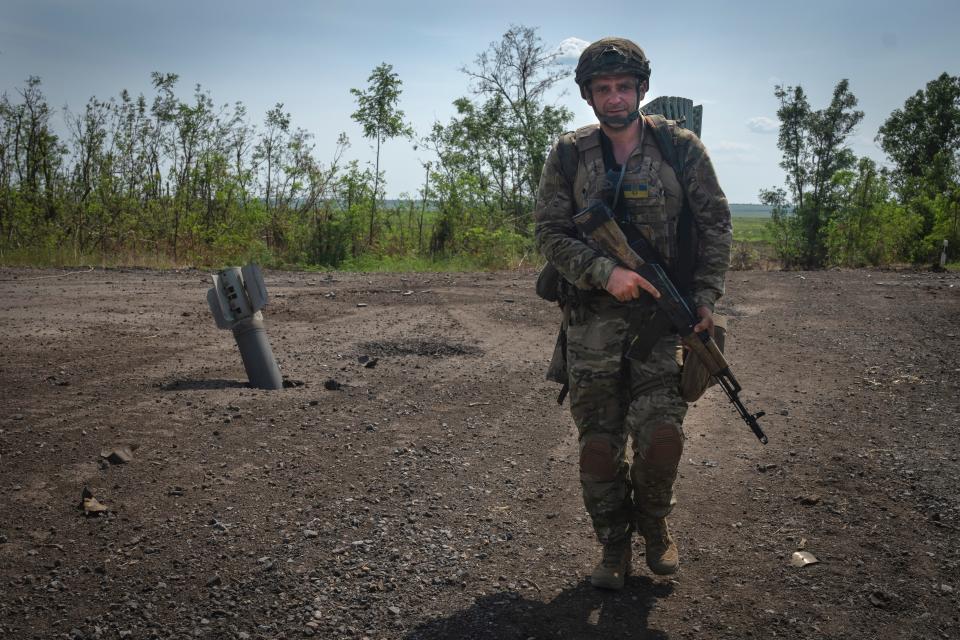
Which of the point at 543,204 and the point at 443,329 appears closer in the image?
the point at 543,204

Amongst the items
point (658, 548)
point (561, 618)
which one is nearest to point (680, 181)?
point (658, 548)

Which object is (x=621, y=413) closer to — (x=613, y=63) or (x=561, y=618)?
(x=561, y=618)

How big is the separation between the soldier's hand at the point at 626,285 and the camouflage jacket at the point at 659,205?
122mm

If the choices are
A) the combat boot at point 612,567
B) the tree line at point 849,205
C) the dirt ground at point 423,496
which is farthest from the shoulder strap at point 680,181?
the tree line at point 849,205

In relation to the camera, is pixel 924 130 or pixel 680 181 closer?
pixel 680 181

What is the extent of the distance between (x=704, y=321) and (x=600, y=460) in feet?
2.14

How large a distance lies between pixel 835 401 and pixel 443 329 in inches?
143

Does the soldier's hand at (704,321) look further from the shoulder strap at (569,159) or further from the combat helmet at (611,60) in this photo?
the combat helmet at (611,60)

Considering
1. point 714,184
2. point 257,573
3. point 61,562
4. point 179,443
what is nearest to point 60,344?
point 179,443

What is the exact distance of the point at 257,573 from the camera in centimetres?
306

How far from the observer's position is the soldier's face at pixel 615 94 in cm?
303

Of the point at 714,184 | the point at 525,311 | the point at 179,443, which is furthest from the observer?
the point at 525,311

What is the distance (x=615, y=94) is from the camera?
3.04 metres

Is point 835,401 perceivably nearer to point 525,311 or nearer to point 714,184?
point 714,184
